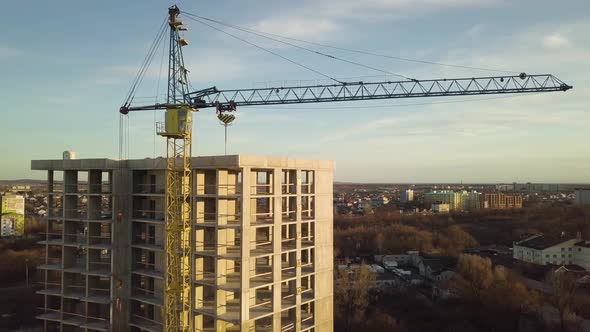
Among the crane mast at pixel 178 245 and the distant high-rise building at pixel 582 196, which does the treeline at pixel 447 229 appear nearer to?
the distant high-rise building at pixel 582 196

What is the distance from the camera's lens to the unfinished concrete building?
15.0m

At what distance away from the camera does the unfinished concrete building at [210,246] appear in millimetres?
14984

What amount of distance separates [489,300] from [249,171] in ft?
78.2

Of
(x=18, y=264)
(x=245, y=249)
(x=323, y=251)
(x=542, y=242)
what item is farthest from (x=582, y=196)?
(x=245, y=249)

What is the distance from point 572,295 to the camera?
1189 inches

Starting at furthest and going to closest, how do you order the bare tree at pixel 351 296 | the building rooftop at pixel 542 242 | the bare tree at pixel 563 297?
1. the building rooftop at pixel 542 242
2. the bare tree at pixel 351 296
3. the bare tree at pixel 563 297

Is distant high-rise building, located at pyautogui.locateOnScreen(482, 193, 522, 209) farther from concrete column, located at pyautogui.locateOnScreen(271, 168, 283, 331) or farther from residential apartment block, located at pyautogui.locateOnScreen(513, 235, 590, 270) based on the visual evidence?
concrete column, located at pyautogui.locateOnScreen(271, 168, 283, 331)

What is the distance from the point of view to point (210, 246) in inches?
635

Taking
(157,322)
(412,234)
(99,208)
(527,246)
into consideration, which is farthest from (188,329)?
(412,234)

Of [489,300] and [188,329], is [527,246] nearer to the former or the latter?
[489,300]

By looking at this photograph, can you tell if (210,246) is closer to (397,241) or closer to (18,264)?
(18,264)

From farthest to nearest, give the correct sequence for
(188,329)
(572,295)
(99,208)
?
(572,295) < (99,208) < (188,329)

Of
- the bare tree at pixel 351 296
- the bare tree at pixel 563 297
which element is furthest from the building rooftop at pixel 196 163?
the bare tree at pixel 563 297

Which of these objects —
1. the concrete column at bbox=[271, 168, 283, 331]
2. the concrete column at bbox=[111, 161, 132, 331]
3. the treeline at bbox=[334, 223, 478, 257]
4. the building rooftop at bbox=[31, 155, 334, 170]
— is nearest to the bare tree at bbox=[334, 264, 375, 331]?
the concrete column at bbox=[271, 168, 283, 331]
